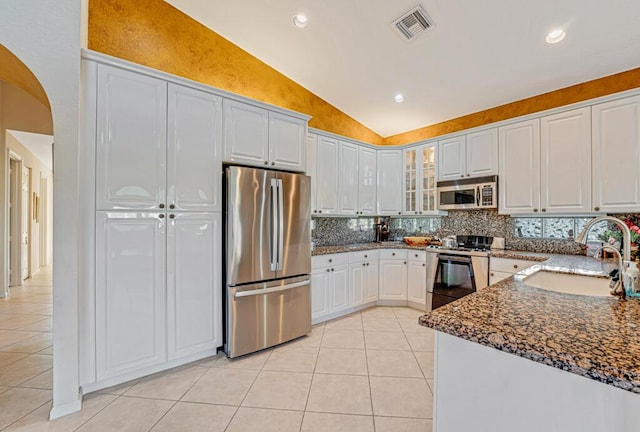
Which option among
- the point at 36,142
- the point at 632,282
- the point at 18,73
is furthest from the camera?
the point at 36,142

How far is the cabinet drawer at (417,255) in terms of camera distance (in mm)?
Result: 3789

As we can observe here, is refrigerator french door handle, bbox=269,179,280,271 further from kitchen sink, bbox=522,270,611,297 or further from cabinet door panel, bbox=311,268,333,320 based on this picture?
kitchen sink, bbox=522,270,611,297

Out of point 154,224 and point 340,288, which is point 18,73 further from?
point 340,288

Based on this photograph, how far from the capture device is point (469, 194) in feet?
12.0

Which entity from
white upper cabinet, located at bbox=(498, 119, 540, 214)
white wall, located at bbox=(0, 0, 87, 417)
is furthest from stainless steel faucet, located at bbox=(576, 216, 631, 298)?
white wall, located at bbox=(0, 0, 87, 417)

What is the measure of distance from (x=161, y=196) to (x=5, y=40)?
1.24m

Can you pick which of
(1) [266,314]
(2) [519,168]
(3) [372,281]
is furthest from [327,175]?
(2) [519,168]

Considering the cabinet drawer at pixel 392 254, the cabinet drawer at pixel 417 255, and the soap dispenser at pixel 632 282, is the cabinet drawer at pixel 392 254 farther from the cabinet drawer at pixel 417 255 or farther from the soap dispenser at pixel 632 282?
the soap dispenser at pixel 632 282

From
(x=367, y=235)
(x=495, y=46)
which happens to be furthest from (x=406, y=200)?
(x=495, y=46)

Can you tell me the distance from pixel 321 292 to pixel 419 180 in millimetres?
2185

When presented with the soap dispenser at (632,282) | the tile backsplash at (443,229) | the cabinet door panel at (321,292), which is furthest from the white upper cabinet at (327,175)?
the soap dispenser at (632,282)

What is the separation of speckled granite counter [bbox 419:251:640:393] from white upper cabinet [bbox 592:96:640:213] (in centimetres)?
223

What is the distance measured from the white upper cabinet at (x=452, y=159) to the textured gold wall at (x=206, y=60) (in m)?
0.35

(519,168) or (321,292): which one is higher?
(519,168)
